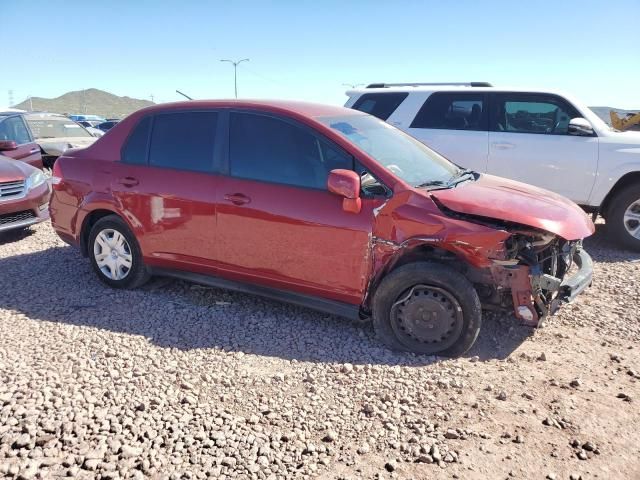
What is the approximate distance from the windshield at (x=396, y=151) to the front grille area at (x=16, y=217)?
4.86 metres

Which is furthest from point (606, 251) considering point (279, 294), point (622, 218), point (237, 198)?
point (237, 198)

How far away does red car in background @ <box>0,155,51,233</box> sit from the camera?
6.57m

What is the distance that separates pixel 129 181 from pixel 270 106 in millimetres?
1507

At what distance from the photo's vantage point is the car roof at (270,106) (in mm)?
4105

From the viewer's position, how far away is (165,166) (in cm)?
449

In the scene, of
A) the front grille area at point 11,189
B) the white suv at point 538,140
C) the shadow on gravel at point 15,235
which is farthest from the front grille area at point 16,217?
the white suv at point 538,140

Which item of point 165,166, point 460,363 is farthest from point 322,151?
point 460,363

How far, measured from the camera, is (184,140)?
445 cm

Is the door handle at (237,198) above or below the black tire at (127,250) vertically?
above

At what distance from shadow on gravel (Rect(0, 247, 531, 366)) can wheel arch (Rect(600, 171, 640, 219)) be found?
3348mm

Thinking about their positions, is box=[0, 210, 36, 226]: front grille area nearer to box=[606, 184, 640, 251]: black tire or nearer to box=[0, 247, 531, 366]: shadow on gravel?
box=[0, 247, 531, 366]: shadow on gravel

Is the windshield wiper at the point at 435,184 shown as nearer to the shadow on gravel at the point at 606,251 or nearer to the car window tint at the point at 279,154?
the car window tint at the point at 279,154

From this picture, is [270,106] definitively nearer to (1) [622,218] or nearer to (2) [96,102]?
(1) [622,218]

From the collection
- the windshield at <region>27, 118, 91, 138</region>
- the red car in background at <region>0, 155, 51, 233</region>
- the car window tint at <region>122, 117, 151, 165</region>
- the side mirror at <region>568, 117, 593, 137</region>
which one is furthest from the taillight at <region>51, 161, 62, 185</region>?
the windshield at <region>27, 118, 91, 138</region>
